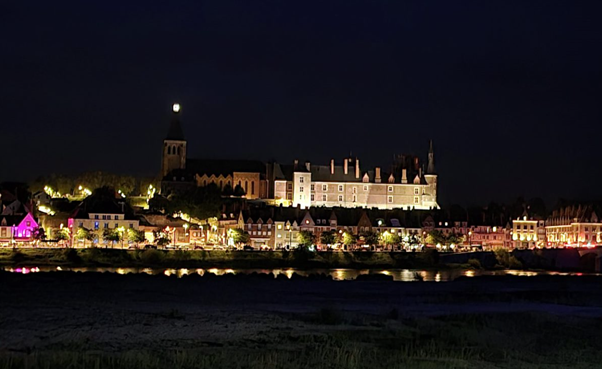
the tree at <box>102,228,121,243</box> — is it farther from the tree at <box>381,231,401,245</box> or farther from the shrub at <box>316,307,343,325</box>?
the shrub at <box>316,307,343,325</box>

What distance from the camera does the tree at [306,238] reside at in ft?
334

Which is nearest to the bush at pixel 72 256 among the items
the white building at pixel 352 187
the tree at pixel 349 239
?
the tree at pixel 349 239

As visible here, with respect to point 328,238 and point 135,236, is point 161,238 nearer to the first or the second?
point 135,236

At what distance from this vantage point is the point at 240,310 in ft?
104

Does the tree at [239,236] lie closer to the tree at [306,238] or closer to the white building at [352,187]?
the tree at [306,238]

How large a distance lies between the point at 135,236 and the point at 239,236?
1237 cm

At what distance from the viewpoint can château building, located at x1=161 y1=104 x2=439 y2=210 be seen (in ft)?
437

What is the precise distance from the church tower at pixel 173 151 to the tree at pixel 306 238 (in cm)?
4318

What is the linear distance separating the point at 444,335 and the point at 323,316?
4475mm

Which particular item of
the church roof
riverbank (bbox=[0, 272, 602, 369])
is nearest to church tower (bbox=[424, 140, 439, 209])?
the church roof

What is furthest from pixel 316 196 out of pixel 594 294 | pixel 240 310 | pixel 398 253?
pixel 240 310

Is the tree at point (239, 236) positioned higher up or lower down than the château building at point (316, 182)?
lower down

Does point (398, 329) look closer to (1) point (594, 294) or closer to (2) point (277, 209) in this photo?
(1) point (594, 294)

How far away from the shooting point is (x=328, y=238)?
104 metres
